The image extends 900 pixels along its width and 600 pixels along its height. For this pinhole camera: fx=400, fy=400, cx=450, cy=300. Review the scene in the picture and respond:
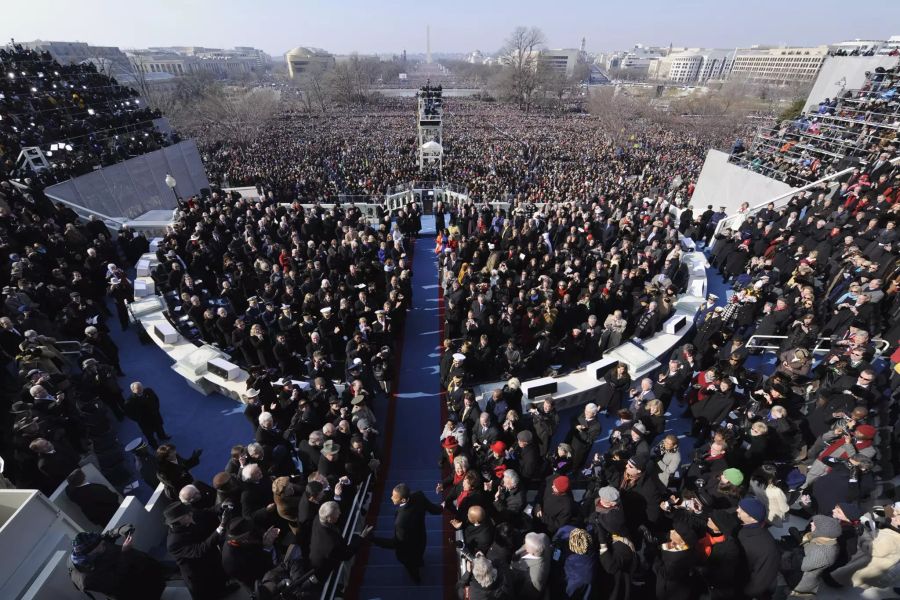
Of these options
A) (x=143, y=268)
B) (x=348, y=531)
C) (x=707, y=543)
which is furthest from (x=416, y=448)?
(x=143, y=268)

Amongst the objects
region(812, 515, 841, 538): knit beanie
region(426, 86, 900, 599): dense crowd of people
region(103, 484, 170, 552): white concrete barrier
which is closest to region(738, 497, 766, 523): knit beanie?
region(426, 86, 900, 599): dense crowd of people

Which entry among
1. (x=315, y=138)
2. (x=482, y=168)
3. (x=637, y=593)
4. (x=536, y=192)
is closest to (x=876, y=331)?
(x=637, y=593)

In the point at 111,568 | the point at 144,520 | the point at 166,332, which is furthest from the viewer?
the point at 166,332

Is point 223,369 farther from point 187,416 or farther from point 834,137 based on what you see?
point 834,137

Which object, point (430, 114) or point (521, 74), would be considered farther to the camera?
point (521, 74)

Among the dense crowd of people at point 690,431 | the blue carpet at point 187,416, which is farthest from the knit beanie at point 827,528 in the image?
the blue carpet at point 187,416

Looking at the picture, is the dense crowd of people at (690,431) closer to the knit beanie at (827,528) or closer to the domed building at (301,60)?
the knit beanie at (827,528)

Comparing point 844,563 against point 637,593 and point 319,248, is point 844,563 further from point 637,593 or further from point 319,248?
point 319,248
